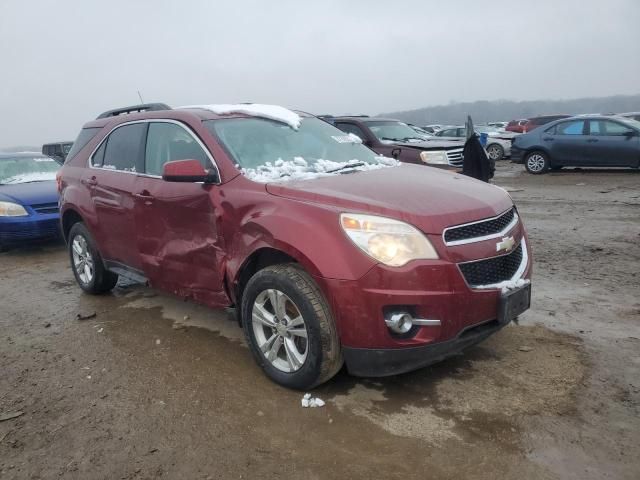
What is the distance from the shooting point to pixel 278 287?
10.3 ft

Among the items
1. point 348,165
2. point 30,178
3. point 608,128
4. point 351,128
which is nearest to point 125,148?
point 348,165

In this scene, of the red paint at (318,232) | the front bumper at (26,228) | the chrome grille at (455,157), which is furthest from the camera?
the chrome grille at (455,157)

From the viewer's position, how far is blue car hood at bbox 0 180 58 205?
7730mm

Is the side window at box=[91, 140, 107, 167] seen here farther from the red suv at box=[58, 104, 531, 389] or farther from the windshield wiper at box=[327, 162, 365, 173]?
the windshield wiper at box=[327, 162, 365, 173]

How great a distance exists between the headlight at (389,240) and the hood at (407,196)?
5 centimetres

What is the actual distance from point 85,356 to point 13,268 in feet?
13.0

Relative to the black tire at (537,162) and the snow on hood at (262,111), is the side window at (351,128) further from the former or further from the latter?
the black tire at (537,162)

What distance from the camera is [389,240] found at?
287cm

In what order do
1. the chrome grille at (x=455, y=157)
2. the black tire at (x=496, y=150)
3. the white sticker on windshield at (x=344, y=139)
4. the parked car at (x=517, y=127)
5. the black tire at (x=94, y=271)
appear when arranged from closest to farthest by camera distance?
the white sticker on windshield at (x=344, y=139)
the black tire at (x=94, y=271)
the chrome grille at (x=455, y=157)
the black tire at (x=496, y=150)
the parked car at (x=517, y=127)

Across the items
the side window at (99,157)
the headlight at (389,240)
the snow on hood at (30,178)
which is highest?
the side window at (99,157)

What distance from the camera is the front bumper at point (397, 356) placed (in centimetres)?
289

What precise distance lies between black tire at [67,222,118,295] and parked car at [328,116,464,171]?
5146 mm

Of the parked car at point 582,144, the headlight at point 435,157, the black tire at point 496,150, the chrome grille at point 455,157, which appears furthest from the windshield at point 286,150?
the black tire at point 496,150

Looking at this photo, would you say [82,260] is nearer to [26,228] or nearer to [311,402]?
[26,228]
